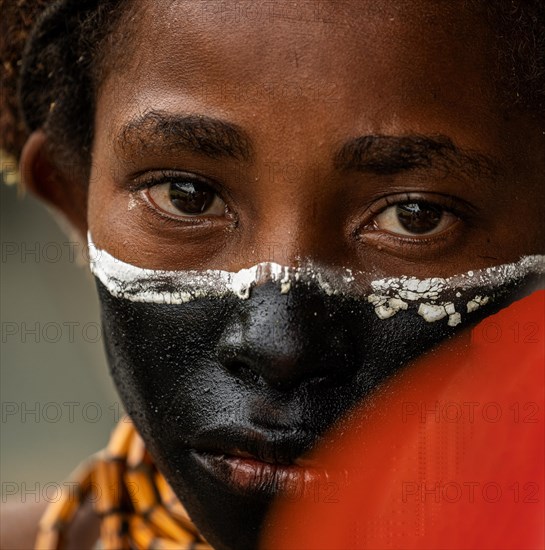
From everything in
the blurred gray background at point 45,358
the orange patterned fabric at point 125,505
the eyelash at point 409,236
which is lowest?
the blurred gray background at point 45,358

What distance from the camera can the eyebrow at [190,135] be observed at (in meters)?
1.90

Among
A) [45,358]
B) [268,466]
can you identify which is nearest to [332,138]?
[268,466]

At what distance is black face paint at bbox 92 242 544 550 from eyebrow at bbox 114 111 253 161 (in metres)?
0.25

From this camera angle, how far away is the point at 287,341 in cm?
181

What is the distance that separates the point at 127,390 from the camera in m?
2.19

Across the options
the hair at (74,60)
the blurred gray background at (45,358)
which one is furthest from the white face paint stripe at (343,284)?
the blurred gray background at (45,358)

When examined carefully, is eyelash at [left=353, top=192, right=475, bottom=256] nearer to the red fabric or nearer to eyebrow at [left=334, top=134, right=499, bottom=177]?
eyebrow at [left=334, top=134, right=499, bottom=177]

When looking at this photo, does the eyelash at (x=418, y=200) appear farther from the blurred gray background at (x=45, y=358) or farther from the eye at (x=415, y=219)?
the blurred gray background at (x=45, y=358)

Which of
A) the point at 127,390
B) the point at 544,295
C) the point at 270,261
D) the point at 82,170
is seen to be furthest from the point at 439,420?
the point at 82,170

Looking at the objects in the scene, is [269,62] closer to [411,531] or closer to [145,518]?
[411,531]

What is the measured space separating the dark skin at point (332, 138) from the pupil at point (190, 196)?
2 centimetres

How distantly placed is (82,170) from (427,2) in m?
0.99

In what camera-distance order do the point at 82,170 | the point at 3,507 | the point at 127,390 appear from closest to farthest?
the point at 127,390 < the point at 82,170 < the point at 3,507

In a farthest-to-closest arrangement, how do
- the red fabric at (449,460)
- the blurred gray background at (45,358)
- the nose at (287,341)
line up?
the blurred gray background at (45,358) → the red fabric at (449,460) → the nose at (287,341)
